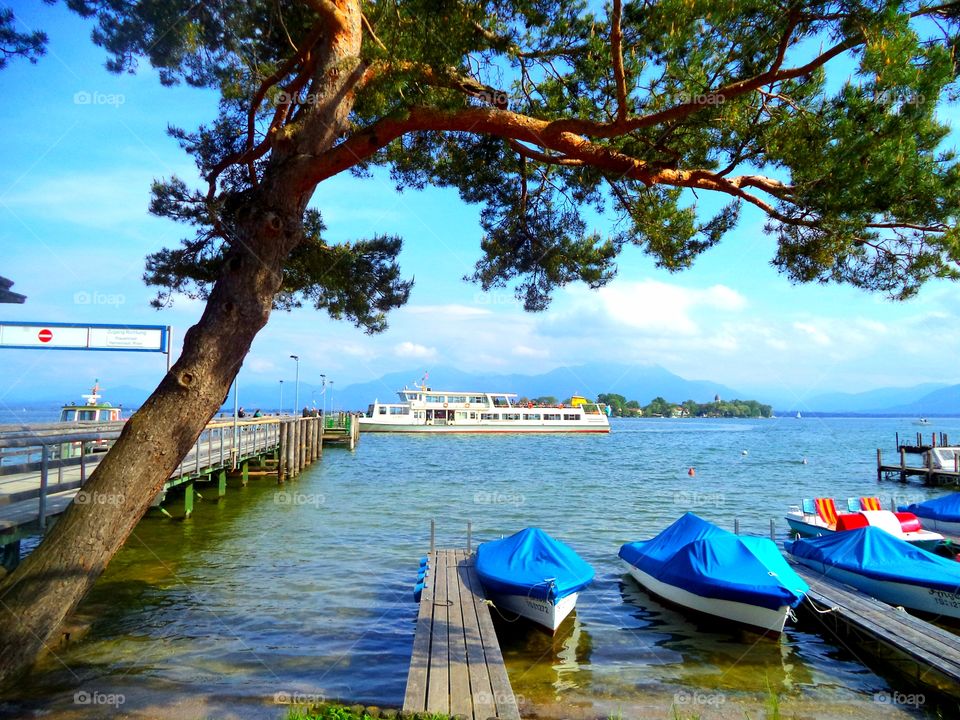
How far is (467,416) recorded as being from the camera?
67.6m

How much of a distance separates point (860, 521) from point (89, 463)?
13.4m

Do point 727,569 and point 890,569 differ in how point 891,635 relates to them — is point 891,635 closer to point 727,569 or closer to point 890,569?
point 727,569

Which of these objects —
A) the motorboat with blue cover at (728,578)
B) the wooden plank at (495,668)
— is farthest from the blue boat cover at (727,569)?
the wooden plank at (495,668)

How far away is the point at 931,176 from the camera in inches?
205

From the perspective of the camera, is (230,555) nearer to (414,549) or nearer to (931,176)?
(414,549)

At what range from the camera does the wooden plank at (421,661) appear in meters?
5.32

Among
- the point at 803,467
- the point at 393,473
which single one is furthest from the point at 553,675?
the point at 803,467

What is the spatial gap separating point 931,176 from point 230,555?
1241 cm

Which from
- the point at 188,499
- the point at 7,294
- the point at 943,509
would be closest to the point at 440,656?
the point at 7,294

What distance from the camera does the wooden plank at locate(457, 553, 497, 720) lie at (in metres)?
5.23

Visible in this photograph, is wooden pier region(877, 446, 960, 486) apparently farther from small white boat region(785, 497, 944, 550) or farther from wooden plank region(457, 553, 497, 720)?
wooden plank region(457, 553, 497, 720)

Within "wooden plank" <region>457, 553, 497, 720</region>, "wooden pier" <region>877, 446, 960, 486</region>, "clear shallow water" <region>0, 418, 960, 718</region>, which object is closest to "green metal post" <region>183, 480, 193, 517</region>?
"clear shallow water" <region>0, 418, 960, 718</region>

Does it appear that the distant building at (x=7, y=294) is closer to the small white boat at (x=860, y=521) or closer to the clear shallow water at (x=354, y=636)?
the clear shallow water at (x=354, y=636)

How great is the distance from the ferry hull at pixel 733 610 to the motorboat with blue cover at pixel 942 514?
25.8 feet
